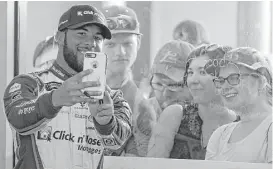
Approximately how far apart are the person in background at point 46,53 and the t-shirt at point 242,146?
72cm

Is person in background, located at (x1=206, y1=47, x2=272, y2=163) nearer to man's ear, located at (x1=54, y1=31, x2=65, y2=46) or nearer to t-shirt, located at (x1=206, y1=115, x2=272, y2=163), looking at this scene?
t-shirt, located at (x1=206, y1=115, x2=272, y2=163)

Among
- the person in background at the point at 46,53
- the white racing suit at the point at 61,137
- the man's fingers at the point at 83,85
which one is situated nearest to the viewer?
the man's fingers at the point at 83,85

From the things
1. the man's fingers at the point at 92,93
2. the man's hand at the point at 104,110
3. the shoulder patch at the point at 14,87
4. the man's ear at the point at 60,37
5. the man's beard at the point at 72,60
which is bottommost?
the man's hand at the point at 104,110

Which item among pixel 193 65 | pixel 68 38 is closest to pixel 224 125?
pixel 193 65

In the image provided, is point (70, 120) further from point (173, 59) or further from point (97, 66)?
point (173, 59)

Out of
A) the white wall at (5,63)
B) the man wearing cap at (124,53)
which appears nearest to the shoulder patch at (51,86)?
the man wearing cap at (124,53)

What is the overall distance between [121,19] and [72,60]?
0.88 feet

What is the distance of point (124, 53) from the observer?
1863mm

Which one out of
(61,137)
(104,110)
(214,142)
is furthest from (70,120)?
(214,142)

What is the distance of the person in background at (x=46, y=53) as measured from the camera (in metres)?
1.92

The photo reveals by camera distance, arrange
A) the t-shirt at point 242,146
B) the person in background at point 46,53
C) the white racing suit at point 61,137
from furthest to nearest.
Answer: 1. the person in background at point 46,53
2. the white racing suit at point 61,137
3. the t-shirt at point 242,146

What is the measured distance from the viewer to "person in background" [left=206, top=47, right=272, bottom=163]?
5.48 feet

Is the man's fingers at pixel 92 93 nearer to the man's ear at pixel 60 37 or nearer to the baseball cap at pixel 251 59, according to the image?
the man's ear at pixel 60 37

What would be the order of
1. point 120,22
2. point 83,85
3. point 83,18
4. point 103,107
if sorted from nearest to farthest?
point 83,85
point 103,107
point 83,18
point 120,22
